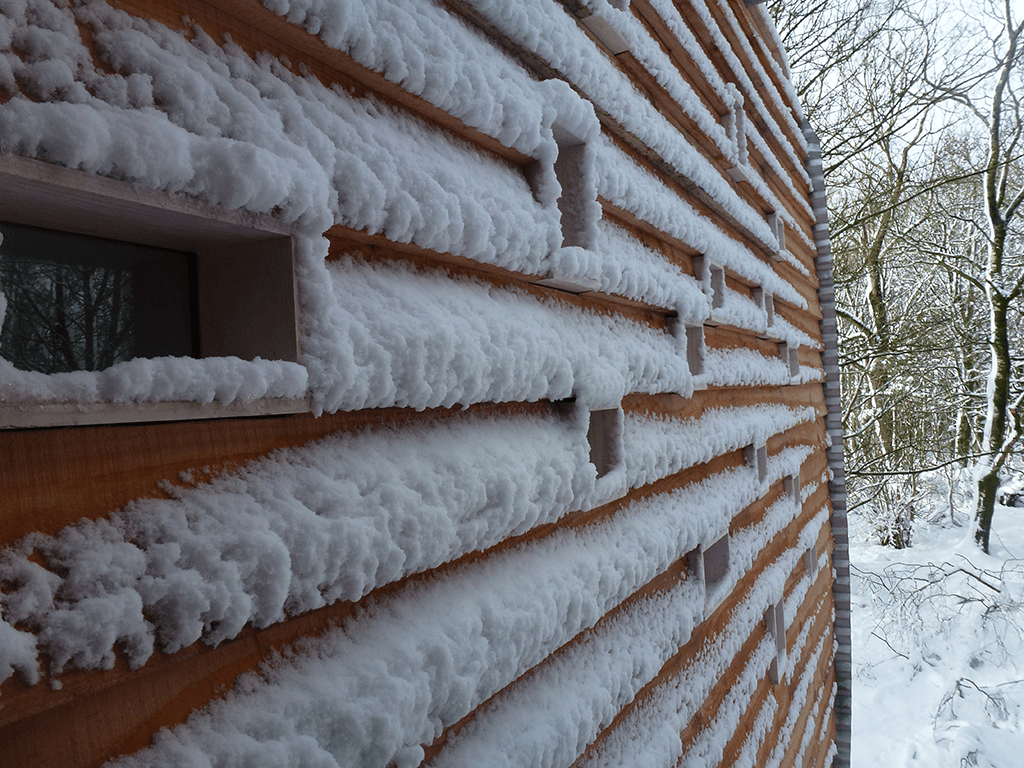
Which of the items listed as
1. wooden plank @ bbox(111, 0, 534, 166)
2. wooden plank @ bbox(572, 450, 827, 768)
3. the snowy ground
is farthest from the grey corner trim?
wooden plank @ bbox(111, 0, 534, 166)

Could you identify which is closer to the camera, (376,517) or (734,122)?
(376,517)

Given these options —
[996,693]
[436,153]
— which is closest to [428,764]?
[436,153]

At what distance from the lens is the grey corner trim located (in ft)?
19.8

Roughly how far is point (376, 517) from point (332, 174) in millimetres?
423

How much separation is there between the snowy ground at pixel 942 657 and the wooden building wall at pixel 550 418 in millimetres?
6471

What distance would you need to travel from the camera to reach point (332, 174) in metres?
0.82

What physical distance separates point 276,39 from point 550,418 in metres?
0.82

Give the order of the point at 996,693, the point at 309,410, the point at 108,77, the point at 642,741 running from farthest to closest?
the point at 996,693
the point at 642,741
the point at 309,410
the point at 108,77

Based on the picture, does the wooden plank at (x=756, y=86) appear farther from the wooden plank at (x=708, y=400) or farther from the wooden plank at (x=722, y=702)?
the wooden plank at (x=722, y=702)

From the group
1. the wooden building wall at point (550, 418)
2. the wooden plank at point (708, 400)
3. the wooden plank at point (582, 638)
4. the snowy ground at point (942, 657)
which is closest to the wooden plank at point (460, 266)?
the wooden building wall at point (550, 418)

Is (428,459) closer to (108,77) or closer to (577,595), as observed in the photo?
(577,595)

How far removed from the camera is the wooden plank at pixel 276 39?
2.33 feet

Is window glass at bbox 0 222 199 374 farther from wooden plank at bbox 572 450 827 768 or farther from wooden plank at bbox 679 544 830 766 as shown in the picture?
wooden plank at bbox 679 544 830 766

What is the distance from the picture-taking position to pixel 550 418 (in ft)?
4.53
